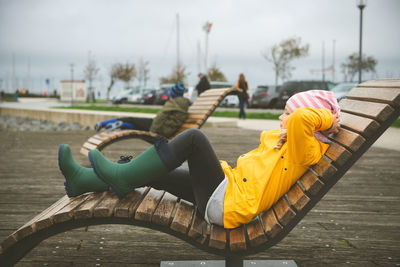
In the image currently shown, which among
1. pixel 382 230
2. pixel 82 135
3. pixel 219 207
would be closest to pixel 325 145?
pixel 219 207

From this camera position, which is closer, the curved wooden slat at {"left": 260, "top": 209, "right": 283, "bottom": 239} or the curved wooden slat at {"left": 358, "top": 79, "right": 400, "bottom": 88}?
the curved wooden slat at {"left": 260, "top": 209, "right": 283, "bottom": 239}

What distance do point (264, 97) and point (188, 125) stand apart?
55.0 feet

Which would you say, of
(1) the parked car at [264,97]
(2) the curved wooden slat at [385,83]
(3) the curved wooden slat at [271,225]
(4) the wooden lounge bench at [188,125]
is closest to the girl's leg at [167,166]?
(3) the curved wooden slat at [271,225]

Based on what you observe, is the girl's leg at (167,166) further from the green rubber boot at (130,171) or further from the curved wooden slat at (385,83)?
the curved wooden slat at (385,83)

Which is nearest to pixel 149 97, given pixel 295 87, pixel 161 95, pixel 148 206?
pixel 161 95

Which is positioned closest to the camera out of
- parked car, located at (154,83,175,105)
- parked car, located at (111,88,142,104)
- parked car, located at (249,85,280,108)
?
parked car, located at (249,85,280,108)

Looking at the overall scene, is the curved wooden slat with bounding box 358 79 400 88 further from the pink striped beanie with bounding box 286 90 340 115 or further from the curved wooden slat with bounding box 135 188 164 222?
the curved wooden slat with bounding box 135 188 164 222

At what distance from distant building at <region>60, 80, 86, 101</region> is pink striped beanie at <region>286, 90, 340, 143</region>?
1533 inches

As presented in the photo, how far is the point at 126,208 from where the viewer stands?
6.73ft

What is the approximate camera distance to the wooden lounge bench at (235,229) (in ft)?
6.66

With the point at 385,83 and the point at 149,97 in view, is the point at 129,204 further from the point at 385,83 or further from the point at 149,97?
the point at 149,97

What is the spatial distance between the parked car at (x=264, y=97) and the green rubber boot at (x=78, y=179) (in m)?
19.9

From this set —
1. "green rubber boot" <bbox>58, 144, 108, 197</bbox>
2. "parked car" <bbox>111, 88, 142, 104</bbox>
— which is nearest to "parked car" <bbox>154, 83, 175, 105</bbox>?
"parked car" <bbox>111, 88, 142, 104</bbox>

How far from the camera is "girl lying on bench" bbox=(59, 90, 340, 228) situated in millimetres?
2105
